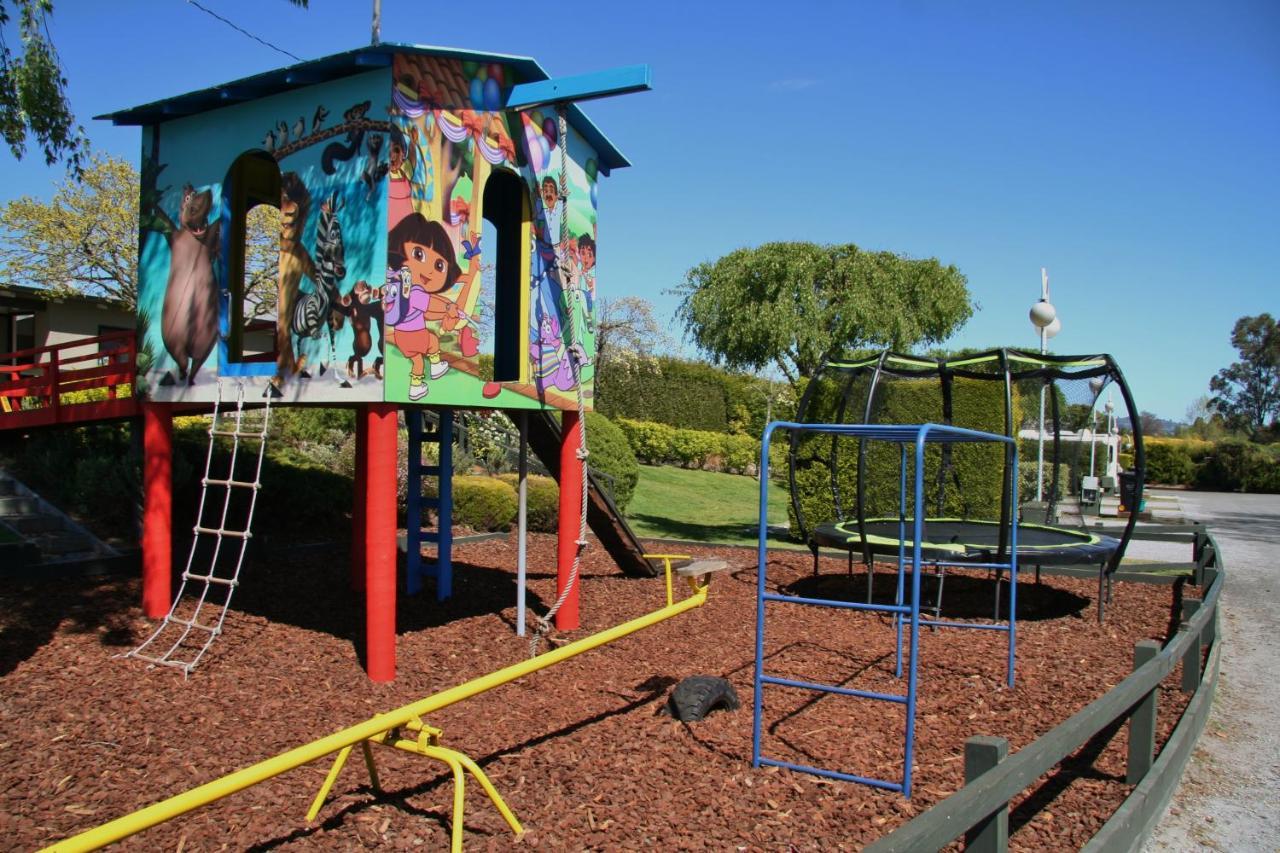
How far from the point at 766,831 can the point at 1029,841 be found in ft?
3.77

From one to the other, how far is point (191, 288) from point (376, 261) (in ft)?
7.78

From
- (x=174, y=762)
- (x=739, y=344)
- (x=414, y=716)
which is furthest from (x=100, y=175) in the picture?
(x=414, y=716)

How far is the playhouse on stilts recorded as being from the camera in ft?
20.4

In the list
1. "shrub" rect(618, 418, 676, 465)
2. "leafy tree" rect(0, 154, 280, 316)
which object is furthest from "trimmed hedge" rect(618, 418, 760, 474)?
"leafy tree" rect(0, 154, 280, 316)

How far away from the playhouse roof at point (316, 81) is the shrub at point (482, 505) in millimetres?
6140

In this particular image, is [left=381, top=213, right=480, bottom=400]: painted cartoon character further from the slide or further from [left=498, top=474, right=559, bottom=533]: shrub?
[left=498, top=474, right=559, bottom=533]: shrub

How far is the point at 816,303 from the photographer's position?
14.0m

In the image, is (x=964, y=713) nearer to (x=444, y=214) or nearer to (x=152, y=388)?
(x=444, y=214)

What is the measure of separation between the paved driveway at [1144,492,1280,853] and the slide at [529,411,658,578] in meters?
5.35

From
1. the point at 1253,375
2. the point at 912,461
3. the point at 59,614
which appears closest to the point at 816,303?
the point at 912,461

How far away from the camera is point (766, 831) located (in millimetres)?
4016

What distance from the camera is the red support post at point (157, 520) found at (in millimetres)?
7449

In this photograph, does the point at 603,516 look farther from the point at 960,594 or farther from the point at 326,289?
the point at 326,289

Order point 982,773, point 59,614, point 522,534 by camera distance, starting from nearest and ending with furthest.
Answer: point 982,773 < point 59,614 < point 522,534
